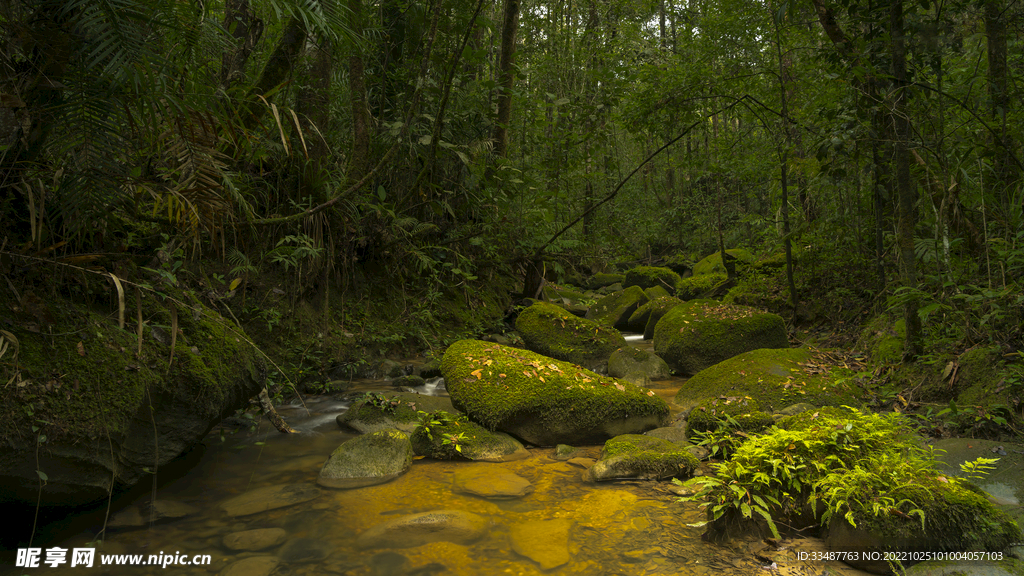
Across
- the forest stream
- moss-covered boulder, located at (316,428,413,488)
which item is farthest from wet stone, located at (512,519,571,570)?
moss-covered boulder, located at (316,428,413,488)

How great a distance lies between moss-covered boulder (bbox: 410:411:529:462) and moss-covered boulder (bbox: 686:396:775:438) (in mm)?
1379

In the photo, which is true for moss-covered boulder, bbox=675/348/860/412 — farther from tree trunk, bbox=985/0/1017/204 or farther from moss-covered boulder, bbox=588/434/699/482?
tree trunk, bbox=985/0/1017/204

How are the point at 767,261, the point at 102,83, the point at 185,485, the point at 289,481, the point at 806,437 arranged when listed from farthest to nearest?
the point at 767,261
the point at 289,481
the point at 185,485
the point at 806,437
the point at 102,83

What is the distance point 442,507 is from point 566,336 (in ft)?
13.4

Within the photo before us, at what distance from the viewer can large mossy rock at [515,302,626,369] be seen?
6867 mm

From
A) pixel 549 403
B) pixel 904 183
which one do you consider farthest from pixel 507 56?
pixel 549 403

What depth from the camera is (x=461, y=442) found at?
4.05m

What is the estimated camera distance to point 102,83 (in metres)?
2.05

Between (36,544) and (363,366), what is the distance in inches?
139

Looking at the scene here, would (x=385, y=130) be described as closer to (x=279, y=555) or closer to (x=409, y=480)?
(x=409, y=480)

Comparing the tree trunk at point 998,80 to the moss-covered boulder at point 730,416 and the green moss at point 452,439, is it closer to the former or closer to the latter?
the moss-covered boulder at point 730,416

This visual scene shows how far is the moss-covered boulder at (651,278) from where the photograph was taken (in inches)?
482

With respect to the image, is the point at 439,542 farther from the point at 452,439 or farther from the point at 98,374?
the point at 98,374

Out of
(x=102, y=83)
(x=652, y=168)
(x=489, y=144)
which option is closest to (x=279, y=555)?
(x=102, y=83)
